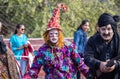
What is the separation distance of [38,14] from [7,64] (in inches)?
456

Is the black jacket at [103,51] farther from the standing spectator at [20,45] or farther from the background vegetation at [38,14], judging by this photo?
the background vegetation at [38,14]

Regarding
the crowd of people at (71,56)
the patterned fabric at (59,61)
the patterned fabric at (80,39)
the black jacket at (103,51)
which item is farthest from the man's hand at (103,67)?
the patterned fabric at (80,39)

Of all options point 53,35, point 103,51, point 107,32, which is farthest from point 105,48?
point 53,35

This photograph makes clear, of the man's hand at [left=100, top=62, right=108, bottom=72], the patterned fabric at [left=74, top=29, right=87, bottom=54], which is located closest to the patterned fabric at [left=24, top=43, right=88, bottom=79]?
the man's hand at [left=100, top=62, right=108, bottom=72]

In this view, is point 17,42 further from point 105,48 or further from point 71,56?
point 105,48

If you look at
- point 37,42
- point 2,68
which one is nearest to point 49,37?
point 2,68

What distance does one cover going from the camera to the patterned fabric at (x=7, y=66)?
842cm

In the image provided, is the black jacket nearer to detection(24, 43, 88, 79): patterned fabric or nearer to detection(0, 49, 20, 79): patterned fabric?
detection(24, 43, 88, 79): patterned fabric

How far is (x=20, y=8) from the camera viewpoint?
1972 cm

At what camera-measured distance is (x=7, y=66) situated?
850 cm

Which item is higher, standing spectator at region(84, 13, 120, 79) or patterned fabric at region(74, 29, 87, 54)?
standing spectator at region(84, 13, 120, 79)

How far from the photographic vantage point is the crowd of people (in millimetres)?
5523

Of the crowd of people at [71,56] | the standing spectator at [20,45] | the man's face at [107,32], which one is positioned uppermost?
the man's face at [107,32]

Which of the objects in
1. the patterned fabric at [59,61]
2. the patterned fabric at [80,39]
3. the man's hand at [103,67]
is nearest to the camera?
the man's hand at [103,67]
